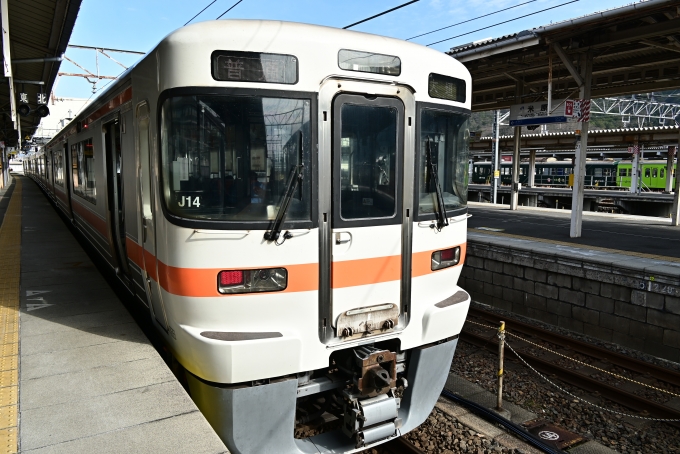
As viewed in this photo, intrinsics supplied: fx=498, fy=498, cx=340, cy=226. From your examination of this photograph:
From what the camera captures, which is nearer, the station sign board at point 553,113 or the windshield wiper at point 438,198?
the windshield wiper at point 438,198

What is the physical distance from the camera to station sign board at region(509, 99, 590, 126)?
465 inches

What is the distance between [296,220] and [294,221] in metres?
0.02

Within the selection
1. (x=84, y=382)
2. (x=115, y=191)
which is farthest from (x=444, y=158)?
(x=115, y=191)

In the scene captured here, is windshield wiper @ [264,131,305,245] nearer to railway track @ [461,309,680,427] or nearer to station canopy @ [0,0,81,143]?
railway track @ [461,309,680,427]

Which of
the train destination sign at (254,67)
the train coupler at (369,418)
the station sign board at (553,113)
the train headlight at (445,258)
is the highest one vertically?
the station sign board at (553,113)

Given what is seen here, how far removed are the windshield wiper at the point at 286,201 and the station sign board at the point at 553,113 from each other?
1037cm

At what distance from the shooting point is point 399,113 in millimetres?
3686

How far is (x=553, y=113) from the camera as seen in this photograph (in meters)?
12.3

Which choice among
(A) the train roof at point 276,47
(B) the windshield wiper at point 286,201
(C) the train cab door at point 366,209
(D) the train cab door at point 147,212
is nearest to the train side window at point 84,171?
(D) the train cab door at point 147,212

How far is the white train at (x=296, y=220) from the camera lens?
3.19 metres

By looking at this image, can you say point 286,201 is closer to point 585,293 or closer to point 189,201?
point 189,201

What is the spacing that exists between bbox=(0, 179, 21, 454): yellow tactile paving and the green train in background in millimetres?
30600

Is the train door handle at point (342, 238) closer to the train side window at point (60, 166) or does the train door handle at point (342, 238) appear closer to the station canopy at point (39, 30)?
the station canopy at point (39, 30)

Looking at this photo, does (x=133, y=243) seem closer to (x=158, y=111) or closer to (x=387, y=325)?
(x=158, y=111)
